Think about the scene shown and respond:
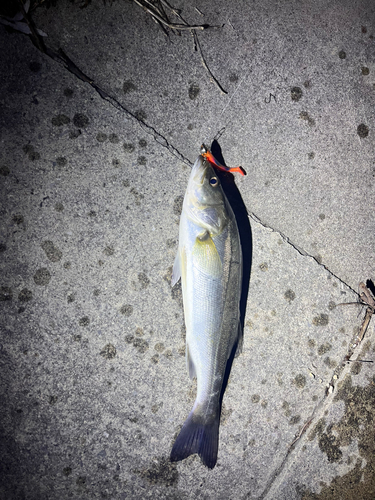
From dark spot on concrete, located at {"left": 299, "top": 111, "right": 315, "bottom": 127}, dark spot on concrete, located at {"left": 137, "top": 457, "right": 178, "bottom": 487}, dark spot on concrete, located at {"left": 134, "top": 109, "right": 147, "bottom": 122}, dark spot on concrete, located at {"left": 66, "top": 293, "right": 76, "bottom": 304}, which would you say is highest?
dark spot on concrete, located at {"left": 299, "top": 111, "right": 315, "bottom": 127}

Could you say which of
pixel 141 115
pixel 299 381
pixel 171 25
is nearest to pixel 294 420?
pixel 299 381

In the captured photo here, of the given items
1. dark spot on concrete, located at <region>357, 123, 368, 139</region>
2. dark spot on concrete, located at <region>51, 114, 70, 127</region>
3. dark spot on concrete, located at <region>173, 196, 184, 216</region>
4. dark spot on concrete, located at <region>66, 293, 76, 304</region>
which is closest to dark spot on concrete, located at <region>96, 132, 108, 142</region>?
dark spot on concrete, located at <region>51, 114, 70, 127</region>

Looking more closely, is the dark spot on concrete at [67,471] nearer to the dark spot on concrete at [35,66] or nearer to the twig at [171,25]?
the dark spot on concrete at [35,66]

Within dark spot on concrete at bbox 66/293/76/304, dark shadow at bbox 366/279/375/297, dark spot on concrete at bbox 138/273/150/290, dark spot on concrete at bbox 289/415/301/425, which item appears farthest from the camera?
dark shadow at bbox 366/279/375/297

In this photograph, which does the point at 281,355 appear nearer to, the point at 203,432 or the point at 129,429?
the point at 203,432

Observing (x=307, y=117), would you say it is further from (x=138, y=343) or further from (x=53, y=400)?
(x=53, y=400)

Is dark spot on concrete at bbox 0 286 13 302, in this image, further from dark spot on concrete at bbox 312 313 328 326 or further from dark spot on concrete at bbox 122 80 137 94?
dark spot on concrete at bbox 312 313 328 326
